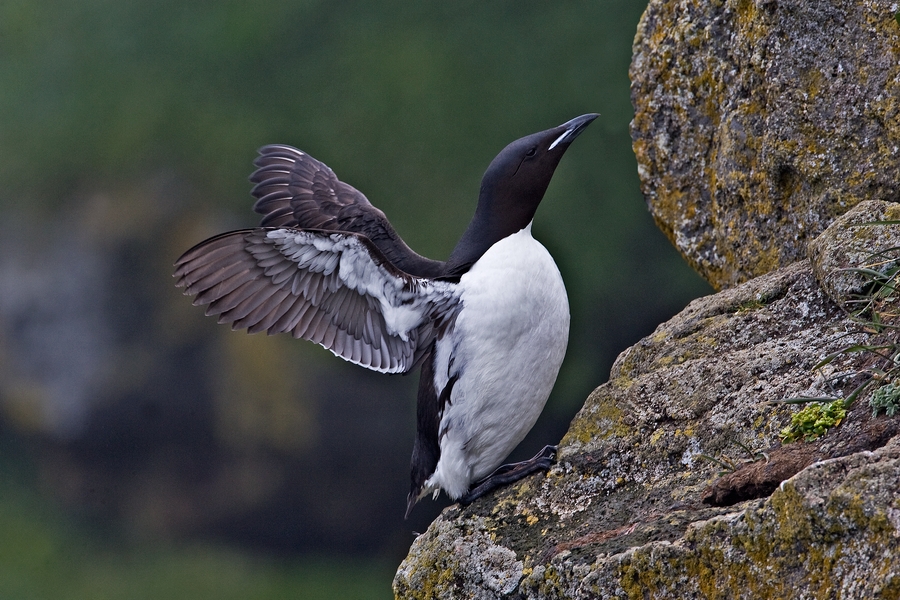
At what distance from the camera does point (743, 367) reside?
324 cm

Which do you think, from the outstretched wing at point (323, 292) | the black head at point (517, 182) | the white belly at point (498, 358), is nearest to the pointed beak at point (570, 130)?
the black head at point (517, 182)

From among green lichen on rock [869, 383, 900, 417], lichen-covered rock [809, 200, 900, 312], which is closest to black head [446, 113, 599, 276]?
lichen-covered rock [809, 200, 900, 312]

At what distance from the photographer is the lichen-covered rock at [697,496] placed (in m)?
2.21

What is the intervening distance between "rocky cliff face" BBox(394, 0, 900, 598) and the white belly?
0.27 m

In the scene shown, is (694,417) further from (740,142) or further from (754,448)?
(740,142)

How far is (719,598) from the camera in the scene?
7.98 feet

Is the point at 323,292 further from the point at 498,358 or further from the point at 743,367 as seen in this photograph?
the point at 743,367

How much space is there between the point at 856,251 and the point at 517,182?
1428 millimetres

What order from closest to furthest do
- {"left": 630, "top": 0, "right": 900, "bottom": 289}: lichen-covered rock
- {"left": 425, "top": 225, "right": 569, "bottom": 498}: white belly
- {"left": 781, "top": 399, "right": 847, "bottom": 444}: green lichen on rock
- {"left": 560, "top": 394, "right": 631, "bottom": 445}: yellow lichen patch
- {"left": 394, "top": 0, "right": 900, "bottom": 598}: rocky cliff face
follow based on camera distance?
{"left": 394, "top": 0, "right": 900, "bottom": 598}: rocky cliff face < {"left": 781, "top": 399, "right": 847, "bottom": 444}: green lichen on rock < {"left": 560, "top": 394, "right": 631, "bottom": 445}: yellow lichen patch < {"left": 630, "top": 0, "right": 900, "bottom": 289}: lichen-covered rock < {"left": 425, "top": 225, "right": 569, "bottom": 498}: white belly

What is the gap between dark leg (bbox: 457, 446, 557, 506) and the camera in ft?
11.3

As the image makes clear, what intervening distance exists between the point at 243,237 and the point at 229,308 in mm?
281

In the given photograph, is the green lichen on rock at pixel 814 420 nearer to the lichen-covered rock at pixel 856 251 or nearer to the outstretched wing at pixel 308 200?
the lichen-covered rock at pixel 856 251

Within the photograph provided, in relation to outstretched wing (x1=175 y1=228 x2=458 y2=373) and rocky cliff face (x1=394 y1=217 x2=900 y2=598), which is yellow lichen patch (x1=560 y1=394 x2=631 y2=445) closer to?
rocky cliff face (x1=394 y1=217 x2=900 y2=598)

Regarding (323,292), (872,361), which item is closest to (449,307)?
(323,292)
